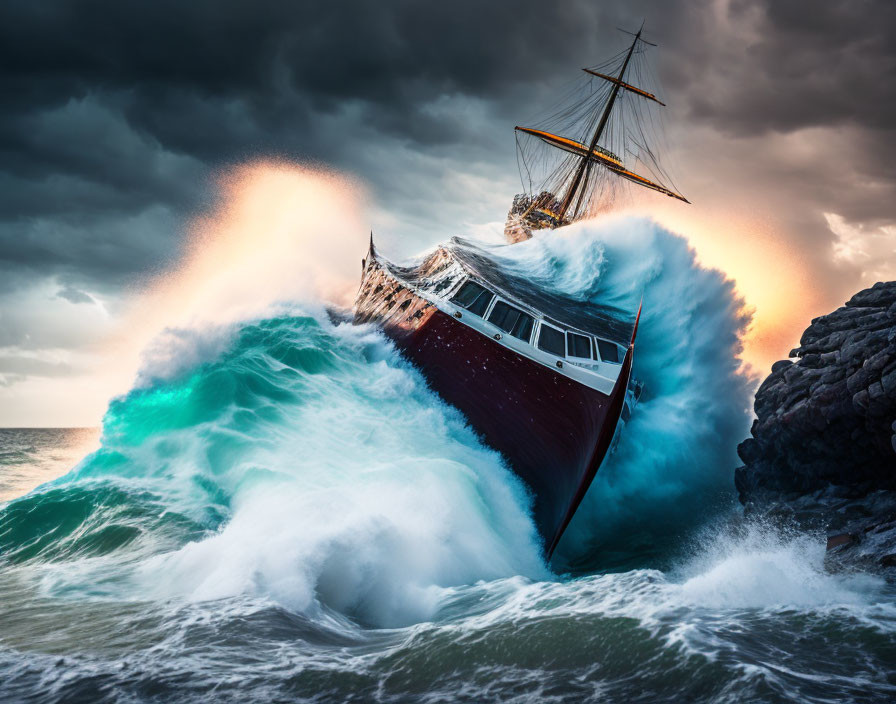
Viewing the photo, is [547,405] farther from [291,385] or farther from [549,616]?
[291,385]

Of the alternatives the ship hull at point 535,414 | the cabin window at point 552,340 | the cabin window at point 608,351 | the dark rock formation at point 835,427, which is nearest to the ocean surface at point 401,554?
the ship hull at point 535,414

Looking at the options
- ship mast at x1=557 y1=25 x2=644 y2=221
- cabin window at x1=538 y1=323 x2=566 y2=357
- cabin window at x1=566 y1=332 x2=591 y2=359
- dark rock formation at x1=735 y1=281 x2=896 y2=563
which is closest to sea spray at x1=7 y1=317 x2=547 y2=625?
cabin window at x1=538 y1=323 x2=566 y2=357

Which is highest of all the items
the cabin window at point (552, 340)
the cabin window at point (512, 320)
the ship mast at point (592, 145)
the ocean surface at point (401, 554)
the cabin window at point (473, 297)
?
the ship mast at point (592, 145)

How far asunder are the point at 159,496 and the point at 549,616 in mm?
9684

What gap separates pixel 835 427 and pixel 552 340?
7.30 metres

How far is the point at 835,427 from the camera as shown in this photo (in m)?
12.7

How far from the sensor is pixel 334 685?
4934mm

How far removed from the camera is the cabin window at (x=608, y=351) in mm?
12282

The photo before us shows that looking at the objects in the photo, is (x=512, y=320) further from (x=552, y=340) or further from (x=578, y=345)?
(x=578, y=345)

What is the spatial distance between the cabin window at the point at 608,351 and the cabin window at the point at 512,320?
5.81 feet

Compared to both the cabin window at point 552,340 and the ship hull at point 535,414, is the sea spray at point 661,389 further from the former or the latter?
A: the cabin window at point 552,340

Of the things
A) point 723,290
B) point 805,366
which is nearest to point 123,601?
point 805,366

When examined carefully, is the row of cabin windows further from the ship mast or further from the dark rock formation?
the ship mast

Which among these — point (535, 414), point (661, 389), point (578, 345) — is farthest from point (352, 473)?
point (661, 389)
